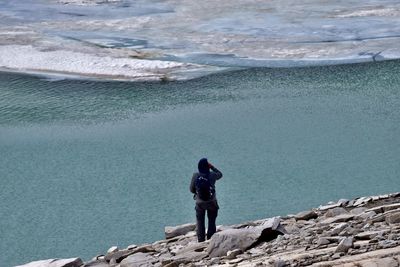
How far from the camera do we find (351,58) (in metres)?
18.0

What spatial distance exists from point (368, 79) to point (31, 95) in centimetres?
638

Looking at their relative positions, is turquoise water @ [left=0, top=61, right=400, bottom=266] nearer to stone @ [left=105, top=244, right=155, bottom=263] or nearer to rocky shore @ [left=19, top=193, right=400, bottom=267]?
stone @ [left=105, top=244, right=155, bottom=263]

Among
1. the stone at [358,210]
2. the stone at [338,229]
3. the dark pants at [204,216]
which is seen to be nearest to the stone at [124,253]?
the dark pants at [204,216]

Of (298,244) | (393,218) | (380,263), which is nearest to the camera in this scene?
(380,263)

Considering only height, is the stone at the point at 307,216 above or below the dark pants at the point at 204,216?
below

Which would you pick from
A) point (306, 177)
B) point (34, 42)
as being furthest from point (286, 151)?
point (34, 42)

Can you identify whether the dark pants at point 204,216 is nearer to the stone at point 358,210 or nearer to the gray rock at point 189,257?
the gray rock at point 189,257

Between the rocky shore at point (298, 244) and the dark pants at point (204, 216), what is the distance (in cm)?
15

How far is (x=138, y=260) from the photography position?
8.52 metres

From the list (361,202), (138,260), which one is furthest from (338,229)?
(138,260)

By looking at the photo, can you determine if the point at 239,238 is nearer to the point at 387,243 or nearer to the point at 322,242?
the point at 322,242

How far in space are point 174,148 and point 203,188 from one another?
5.58 m

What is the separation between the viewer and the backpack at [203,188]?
8.52 m

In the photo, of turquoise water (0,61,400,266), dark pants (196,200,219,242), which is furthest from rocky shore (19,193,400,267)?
turquoise water (0,61,400,266)
